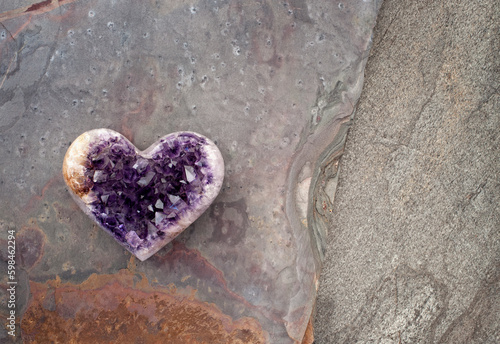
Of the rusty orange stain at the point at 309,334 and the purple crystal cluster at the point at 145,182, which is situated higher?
the purple crystal cluster at the point at 145,182

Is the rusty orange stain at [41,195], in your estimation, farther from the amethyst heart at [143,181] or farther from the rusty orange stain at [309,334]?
the rusty orange stain at [309,334]

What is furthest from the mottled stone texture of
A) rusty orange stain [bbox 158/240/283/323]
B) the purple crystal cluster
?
the purple crystal cluster

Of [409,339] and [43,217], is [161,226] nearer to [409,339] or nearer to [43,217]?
[43,217]

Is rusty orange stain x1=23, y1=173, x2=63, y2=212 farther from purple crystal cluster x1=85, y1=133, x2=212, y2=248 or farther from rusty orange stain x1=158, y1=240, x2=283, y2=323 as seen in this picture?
rusty orange stain x1=158, y1=240, x2=283, y2=323

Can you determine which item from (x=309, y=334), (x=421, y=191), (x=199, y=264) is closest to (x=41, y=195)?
(x=199, y=264)

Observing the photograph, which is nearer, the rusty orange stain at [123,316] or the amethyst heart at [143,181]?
the amethyst heart at [143,181]

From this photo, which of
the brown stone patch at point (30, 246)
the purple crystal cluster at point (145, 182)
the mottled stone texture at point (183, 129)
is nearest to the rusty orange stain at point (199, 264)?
the mottled stone texture at point (183, 129)

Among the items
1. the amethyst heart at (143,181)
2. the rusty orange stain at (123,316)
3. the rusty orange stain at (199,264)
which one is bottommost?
the rusty orange stain at (123,316)

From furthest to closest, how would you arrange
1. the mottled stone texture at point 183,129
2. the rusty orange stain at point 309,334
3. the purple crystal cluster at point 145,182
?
1. the rusty orange stain at point 309,334
2. the mottled stone texture at point 183,129
3. the purple crystal cluster at point 145,182
